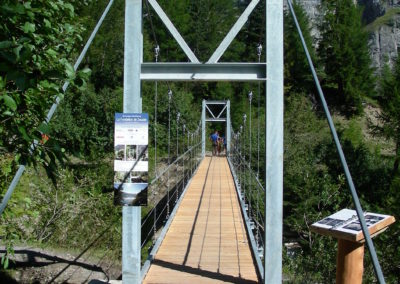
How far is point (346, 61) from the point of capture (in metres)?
29.6

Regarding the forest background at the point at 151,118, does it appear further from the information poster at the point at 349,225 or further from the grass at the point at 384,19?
the grass at the point at 384,19

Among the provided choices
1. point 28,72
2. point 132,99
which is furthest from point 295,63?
point 28,72

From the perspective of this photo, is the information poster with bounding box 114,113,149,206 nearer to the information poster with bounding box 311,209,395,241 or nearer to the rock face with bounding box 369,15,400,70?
the information poster with bounding box 311,209,395,241

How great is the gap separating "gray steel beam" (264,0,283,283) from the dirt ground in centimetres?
214

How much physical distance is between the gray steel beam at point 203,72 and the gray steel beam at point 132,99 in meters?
0.13

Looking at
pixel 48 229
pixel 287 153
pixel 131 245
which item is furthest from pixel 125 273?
pixel 287 153

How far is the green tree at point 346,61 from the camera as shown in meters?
29.3

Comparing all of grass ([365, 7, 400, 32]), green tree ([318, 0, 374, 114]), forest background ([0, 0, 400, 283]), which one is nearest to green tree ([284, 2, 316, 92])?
forest background ([0, 0, 400, 283])

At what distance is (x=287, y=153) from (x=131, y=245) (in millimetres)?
14804

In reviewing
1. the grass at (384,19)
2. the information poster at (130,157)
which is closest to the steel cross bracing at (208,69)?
the information poster at (130,157)

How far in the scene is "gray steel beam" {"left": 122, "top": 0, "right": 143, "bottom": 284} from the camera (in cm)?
279

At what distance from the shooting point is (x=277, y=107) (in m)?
2.83

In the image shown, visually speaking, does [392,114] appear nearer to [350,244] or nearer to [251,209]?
[251,209]

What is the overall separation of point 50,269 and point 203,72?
9.62 ft
